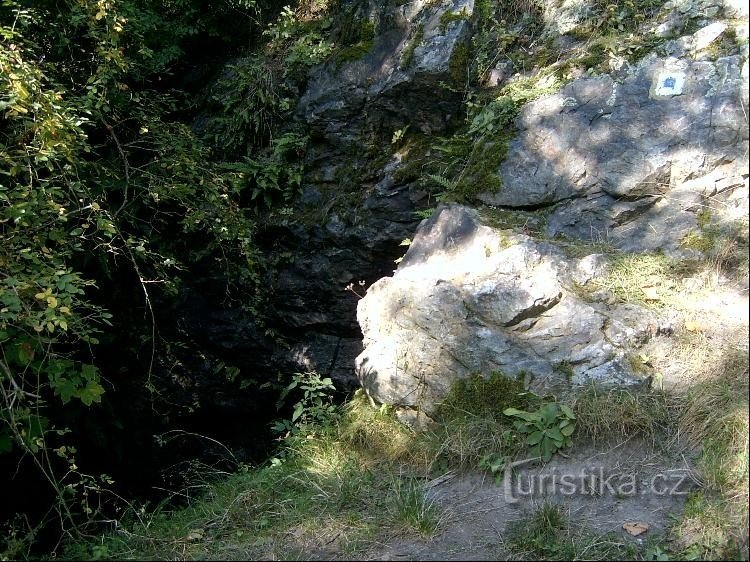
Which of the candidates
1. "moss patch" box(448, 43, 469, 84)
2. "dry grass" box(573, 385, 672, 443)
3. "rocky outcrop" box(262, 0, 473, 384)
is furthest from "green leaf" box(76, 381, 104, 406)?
"moss patch" box(448, 43, 469, 84)

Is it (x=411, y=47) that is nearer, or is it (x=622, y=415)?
(x=622, y=415)

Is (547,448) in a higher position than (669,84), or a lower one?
lower

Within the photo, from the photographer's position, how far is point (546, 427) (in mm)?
4574

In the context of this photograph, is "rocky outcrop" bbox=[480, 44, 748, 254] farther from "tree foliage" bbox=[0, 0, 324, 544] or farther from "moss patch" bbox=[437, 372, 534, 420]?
"tree foliage" bbox=[0, 0, 324, 544]

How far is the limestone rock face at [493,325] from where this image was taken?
4.79 meters

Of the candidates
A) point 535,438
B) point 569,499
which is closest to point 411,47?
point 535,438

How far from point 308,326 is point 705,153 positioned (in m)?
4.21

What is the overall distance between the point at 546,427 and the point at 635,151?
2569mm

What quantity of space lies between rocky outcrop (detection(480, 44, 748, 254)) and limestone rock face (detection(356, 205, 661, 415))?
55cm

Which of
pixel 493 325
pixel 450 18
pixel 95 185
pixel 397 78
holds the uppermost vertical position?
pixel 450 18

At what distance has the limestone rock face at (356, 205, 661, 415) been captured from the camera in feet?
15.7

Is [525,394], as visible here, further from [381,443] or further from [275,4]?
[275,4]

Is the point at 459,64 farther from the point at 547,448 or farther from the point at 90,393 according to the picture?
the point at 90,393

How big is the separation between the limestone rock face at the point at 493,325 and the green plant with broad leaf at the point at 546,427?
20 centimetres
